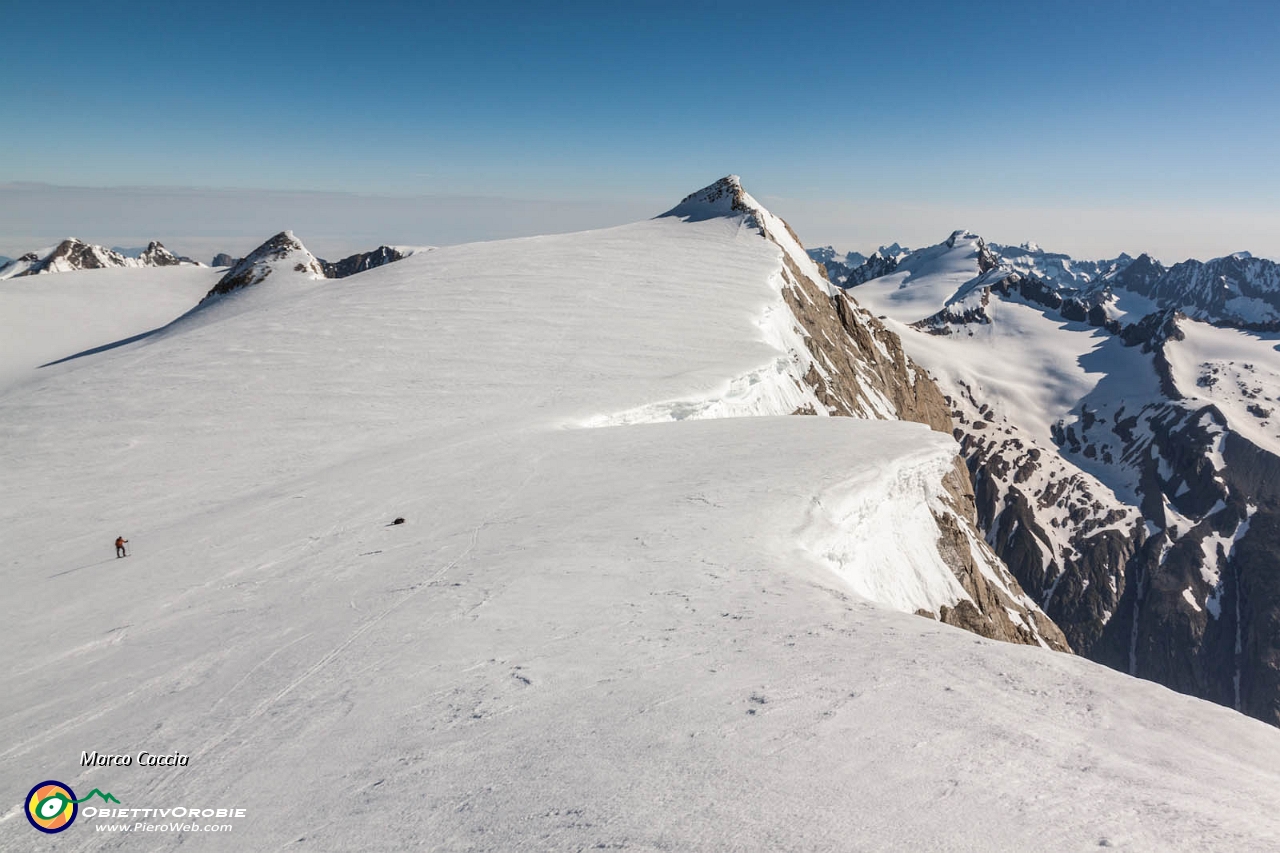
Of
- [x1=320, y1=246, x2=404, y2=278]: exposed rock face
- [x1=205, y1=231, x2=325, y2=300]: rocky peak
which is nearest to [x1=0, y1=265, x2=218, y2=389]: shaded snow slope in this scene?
[x1=205, y1=231, x2=325, y2=300]: rocky peak

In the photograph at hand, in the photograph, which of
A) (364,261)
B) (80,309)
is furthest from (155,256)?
(80,309)

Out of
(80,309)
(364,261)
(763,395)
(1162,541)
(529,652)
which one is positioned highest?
(364,261)

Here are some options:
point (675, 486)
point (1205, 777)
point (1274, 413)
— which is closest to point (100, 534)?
point (675, 486)

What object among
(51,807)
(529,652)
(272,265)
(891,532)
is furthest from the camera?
(272,265)

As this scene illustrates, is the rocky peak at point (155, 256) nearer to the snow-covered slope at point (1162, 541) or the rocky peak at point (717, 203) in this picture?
the rocky peak at point (717, 203)

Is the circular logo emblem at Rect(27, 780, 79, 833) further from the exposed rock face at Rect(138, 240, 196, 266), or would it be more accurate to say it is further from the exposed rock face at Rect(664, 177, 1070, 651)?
the exposed rock face at Rect(138, 240, 196, 266)

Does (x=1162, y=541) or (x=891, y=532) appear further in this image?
(x=1162, y=541)

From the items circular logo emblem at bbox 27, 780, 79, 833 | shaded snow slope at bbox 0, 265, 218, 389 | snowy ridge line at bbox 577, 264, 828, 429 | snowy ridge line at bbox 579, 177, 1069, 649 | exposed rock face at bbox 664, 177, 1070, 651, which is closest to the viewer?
circular logo emblem at bbox 27, 780, 79, 833

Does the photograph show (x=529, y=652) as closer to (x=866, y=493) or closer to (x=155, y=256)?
(x=866, y=493)
